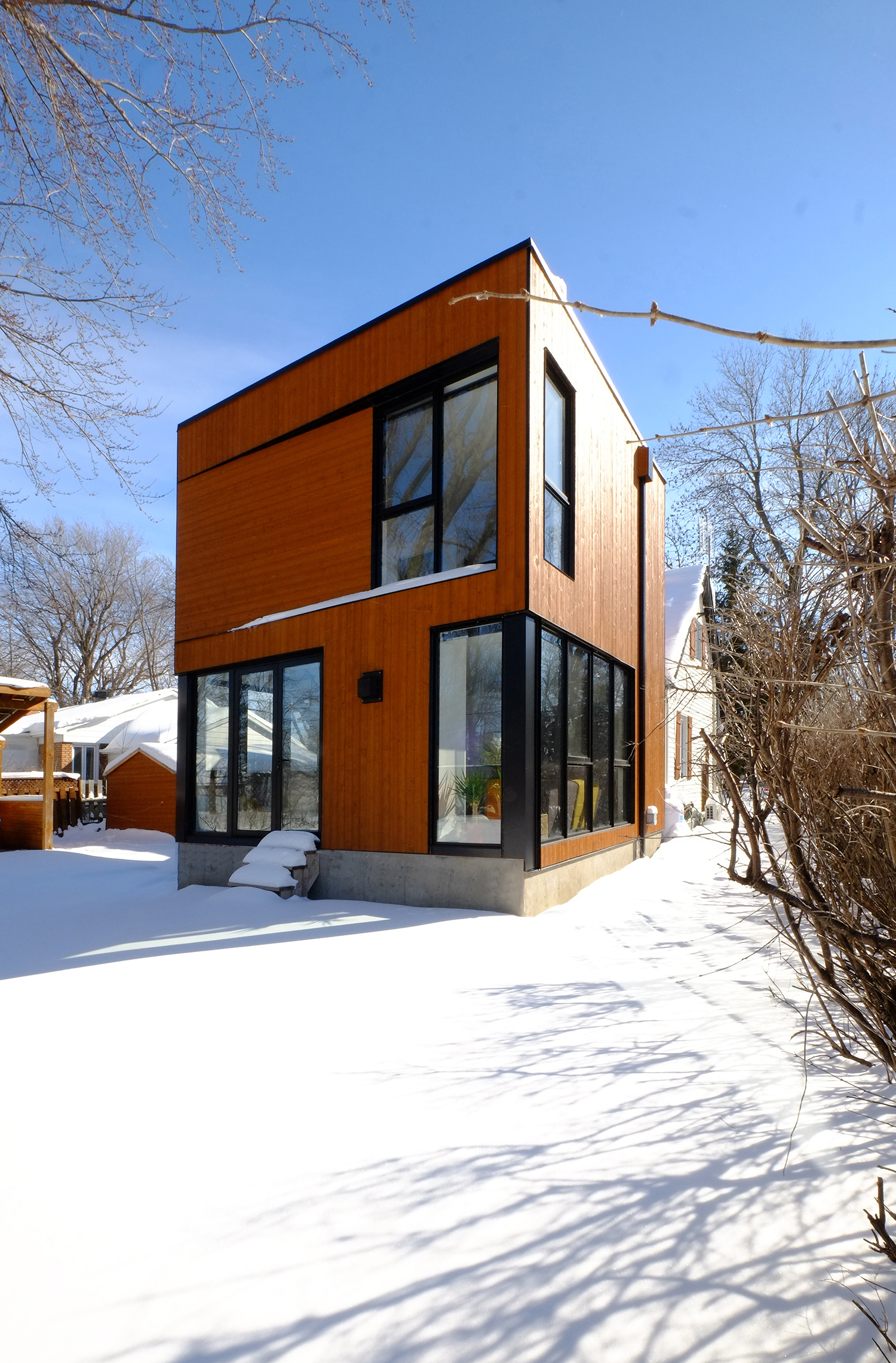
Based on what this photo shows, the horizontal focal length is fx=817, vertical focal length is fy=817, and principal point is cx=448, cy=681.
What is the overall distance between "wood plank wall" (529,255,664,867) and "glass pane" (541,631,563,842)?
171 millimetres

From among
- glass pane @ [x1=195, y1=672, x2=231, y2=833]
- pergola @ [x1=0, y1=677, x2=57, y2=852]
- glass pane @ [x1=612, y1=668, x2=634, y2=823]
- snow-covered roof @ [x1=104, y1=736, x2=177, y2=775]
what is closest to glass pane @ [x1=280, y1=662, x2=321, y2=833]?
glass pane @ [x1=195, y1=672, x2=231, y2=833]

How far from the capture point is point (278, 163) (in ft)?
15.4

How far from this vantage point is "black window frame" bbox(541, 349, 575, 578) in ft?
23.0

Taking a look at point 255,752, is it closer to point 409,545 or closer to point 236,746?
point 236,746

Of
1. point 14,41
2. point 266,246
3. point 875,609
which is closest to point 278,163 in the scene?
point 266,246

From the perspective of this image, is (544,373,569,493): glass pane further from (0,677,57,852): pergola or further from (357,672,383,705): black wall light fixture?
(0,677,57,852): pergola

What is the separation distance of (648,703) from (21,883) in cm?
813

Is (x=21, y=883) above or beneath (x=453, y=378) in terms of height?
beneath

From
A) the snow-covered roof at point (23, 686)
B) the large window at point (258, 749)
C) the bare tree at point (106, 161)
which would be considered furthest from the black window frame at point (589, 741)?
the snow-covered roof at point (23, 686)

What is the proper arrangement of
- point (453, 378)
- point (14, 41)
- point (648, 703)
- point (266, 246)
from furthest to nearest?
point (648, 703) < point (453, 378) < point (266, 246) < point (14, 41)

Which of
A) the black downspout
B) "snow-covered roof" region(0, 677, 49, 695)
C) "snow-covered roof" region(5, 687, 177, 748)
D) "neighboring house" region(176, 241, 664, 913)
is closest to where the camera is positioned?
"neighboring house" region(176, 241, 664, 913)

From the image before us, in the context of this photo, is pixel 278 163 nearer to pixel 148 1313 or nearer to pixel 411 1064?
pixel 411 1064

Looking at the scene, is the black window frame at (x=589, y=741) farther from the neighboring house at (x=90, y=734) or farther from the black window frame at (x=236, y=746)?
the neighboring house at (x=90, y=734)

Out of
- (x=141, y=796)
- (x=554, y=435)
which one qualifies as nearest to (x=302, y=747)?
(x=554, y=435)
